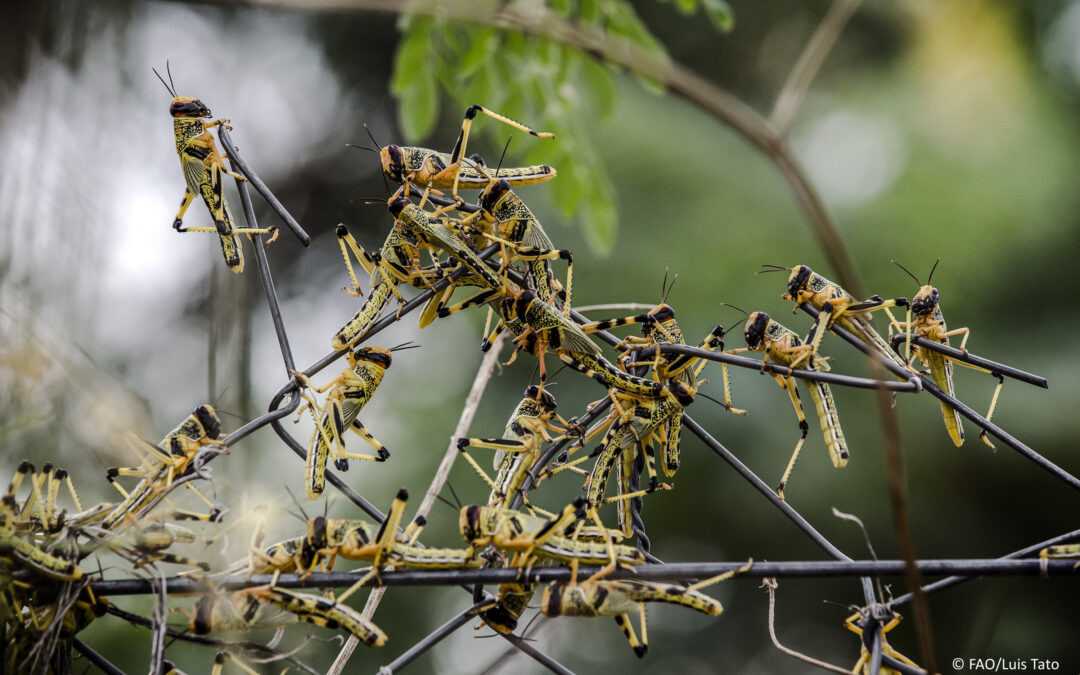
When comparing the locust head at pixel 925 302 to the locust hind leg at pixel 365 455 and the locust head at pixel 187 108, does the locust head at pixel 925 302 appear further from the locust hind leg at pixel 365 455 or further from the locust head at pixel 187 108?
the locust head at pixel 187 108

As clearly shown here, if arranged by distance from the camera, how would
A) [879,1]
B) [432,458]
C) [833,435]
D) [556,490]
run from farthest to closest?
1. [879,1]
2. [432,458]
3. [556,490]
4. [833,435]

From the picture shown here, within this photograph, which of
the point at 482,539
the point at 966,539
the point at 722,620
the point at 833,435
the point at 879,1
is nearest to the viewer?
the point at 482,539

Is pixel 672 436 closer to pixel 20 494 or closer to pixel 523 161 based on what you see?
pixel 20 494

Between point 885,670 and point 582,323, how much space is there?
848mm

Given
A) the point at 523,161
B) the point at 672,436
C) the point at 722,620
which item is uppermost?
the point at 523,161

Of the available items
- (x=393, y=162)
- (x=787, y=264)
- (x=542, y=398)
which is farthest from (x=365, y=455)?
(x=787, y=264)

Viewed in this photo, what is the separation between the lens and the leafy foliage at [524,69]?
2.77m

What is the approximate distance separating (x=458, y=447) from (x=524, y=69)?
5.58ft

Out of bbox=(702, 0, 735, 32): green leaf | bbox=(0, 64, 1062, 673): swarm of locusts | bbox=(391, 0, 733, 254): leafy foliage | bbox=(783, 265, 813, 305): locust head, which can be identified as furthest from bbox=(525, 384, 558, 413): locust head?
bbox=(702, 0, 735, 32): green leaf

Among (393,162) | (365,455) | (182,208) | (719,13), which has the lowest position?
(365,455)

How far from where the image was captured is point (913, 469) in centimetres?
705

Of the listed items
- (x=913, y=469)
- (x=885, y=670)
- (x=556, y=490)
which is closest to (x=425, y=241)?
(x=885, y=670)

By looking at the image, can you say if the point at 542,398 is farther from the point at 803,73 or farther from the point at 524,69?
the point at 524,69

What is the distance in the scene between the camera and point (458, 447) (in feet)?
5.16
